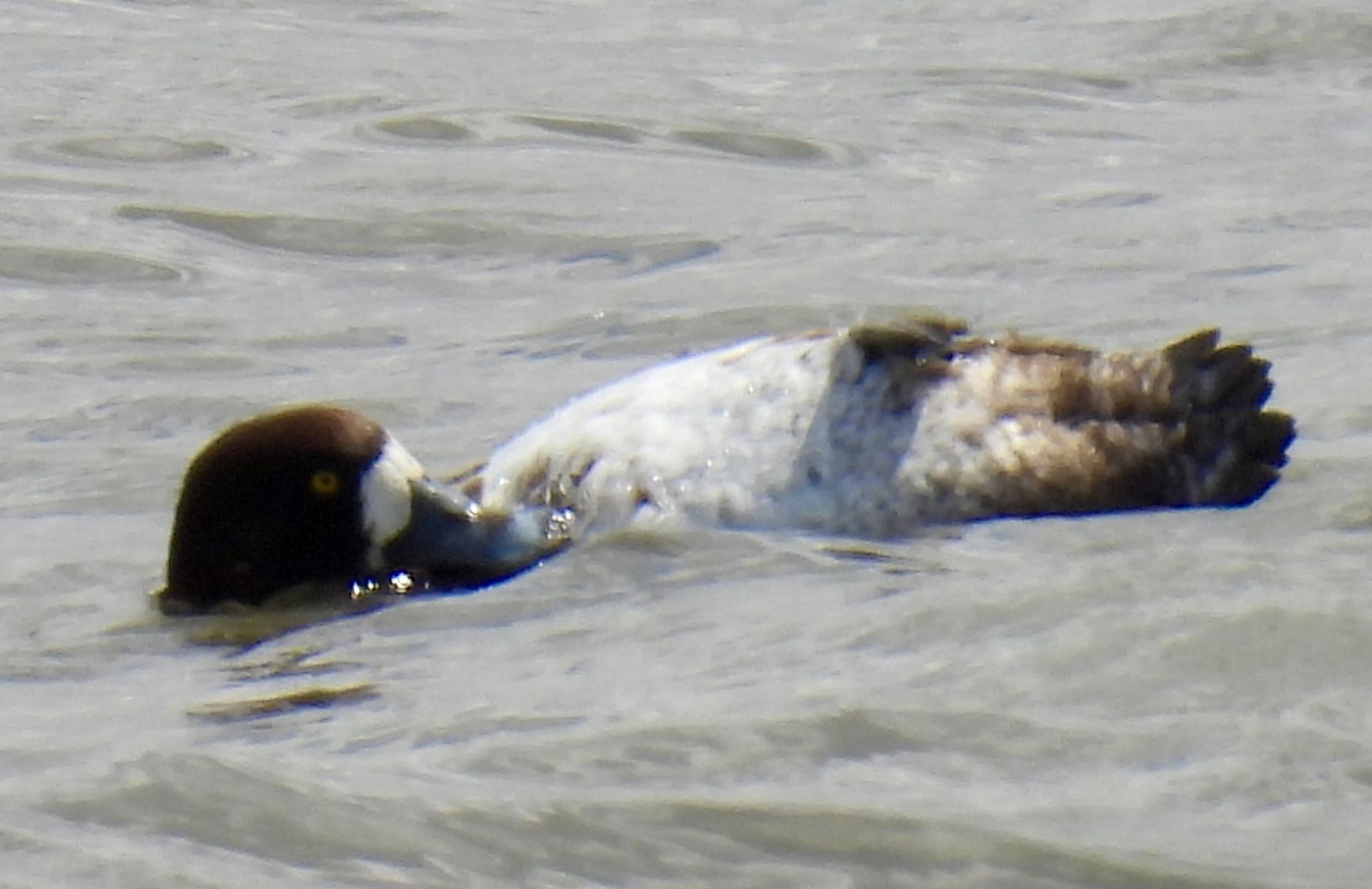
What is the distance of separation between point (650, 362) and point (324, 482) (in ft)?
8.44

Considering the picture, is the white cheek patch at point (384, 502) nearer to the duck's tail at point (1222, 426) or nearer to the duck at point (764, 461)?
the duck at point (764, 461)

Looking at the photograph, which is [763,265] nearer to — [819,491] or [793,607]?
[819,491]

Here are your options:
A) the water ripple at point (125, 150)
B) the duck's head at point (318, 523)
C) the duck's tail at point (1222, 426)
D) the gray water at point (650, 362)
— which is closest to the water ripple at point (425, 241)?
the gray water at point (650, 362)

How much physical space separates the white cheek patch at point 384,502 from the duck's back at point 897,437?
0.87 ft

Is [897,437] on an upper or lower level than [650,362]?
upper

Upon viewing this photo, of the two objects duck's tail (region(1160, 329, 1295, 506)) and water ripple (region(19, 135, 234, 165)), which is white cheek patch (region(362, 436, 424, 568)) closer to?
duck's tail (region(1160, 329, 1295, 506))

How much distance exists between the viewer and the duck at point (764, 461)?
23.1 feet

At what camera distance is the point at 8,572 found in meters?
7.24

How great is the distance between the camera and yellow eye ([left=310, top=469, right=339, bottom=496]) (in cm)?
704

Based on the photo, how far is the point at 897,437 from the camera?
24.1 feet

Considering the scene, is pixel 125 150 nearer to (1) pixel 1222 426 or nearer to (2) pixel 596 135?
(2) pixel 596 135

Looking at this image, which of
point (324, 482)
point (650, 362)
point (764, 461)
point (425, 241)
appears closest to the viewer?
point (324, 482)

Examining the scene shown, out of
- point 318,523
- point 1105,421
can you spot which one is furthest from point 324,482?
point 1105,421

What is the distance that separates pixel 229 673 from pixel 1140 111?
23.9 feet
